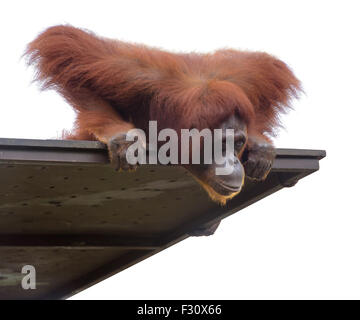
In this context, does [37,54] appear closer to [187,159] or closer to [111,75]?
[111,75]

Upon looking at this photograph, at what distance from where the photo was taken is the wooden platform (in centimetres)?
288

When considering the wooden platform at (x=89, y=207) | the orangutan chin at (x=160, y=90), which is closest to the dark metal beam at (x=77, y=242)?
the wooden platform at (x=89, y=207)

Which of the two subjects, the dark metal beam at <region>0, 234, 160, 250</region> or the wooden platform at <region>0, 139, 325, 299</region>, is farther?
the dark metal beam at <region>0, 234, 160, 250</region>

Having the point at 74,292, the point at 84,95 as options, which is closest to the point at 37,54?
the point at 84,95

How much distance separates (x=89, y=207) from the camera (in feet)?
11.6

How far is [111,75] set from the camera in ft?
10.7

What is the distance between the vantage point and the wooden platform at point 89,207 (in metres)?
2.88

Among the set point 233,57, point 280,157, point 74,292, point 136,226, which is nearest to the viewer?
point 280,157

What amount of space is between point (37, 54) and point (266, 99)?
121 cm
